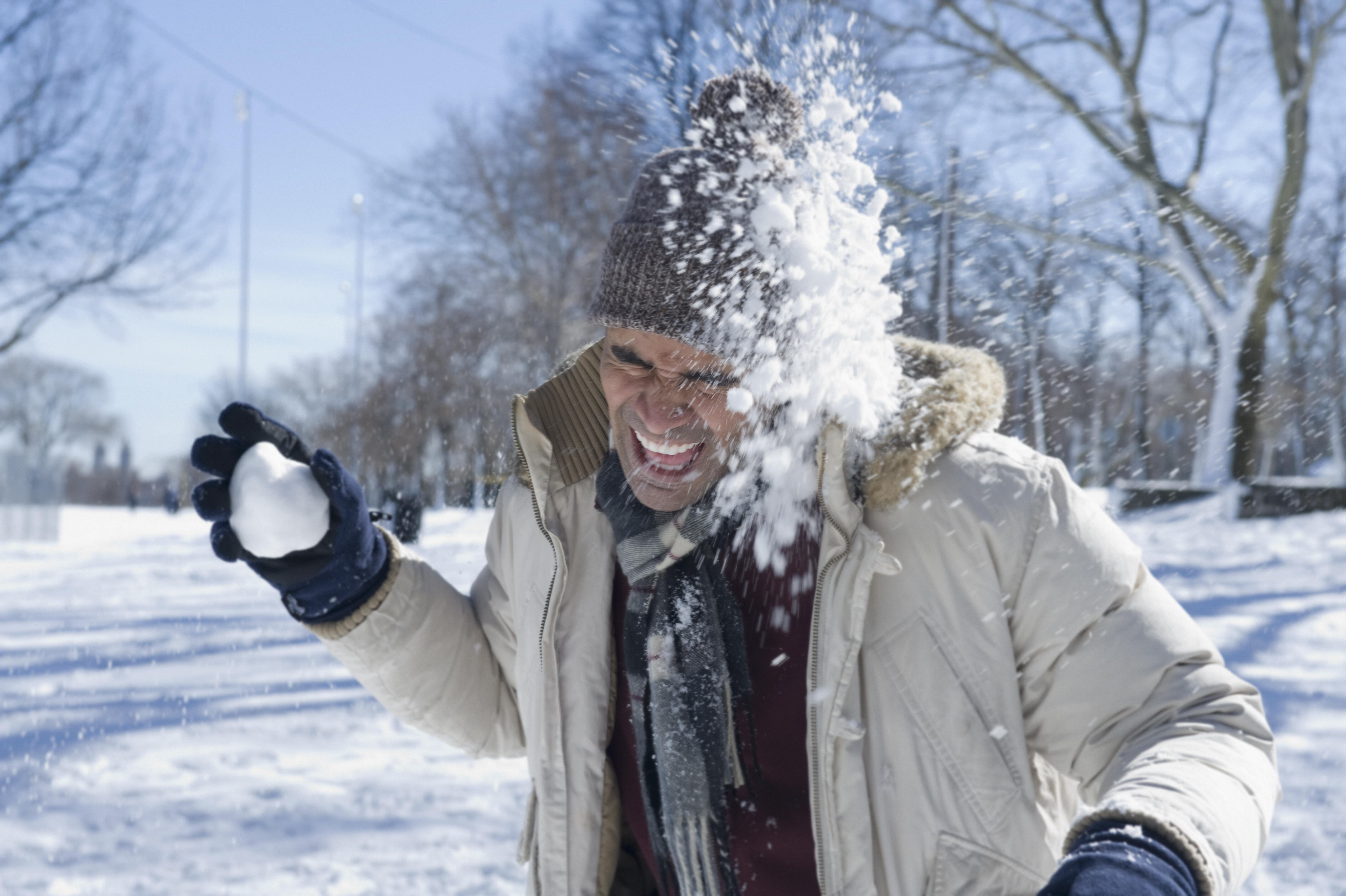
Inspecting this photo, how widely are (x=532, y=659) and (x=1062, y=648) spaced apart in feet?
2.81

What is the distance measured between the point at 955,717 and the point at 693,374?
0.67 meters

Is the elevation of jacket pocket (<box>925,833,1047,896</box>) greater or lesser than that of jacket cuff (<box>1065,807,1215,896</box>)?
lesser

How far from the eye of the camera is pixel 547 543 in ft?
5.33

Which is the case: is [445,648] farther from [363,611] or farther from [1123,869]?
[1123,869]

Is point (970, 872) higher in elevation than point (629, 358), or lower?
lower

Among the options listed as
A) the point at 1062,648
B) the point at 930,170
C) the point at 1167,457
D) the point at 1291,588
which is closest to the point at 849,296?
the point at 1062,648

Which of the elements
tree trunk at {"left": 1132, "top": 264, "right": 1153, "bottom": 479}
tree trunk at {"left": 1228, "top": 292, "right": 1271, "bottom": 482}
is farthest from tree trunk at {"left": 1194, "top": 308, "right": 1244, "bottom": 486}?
tree trunk at {"left": 1132, "top": 264, "right": 1153, "bottom": 479}

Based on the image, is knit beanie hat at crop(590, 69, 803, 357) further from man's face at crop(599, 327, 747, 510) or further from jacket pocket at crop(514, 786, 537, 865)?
jacket pocket at crop(514, 786, 537, 865)

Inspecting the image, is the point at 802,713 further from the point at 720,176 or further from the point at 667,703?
the point at 720,176

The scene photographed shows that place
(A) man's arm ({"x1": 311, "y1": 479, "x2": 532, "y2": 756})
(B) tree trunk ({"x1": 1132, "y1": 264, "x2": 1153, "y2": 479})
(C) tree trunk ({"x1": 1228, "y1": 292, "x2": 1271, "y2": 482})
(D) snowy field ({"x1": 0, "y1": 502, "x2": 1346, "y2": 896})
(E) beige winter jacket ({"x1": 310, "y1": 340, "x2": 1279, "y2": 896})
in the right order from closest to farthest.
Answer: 1. (E) beige winter jacket ({"x1": 310, "y1": 340, "x2": 1279, "y2": 896})
2. (A) man's arm ({"x1": 311, "y1": 479, "x2": 532, "y2": 756})
3. (D) snowy field ({"x1": 0, "y1": 502, "x2": 1346, "y2": 896})
4. (C) tree trunk ({"x1": 1228, "y1": 292, "x2": 1271, "y2": 482})
5. (B) tree trunk ({"x1": 1132, "y1": 264, "x2": 1153, "y2": 479})

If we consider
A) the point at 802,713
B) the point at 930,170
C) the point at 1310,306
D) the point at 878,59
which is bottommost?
the point at 802,713

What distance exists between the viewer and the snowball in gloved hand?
56.7 inches

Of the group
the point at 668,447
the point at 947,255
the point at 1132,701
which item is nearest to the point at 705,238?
the point at 668,447

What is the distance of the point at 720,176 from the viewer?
158 centimetres
